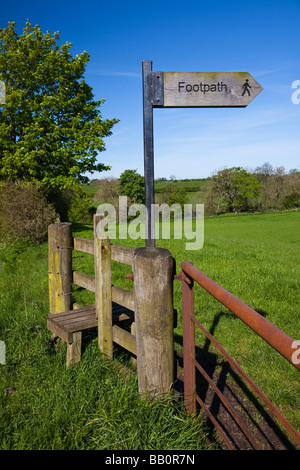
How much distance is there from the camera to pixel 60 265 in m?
4.08

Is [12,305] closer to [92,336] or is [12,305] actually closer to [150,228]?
[92,336]

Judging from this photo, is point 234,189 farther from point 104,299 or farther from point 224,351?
point 224,351

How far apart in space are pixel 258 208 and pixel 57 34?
3300 cm

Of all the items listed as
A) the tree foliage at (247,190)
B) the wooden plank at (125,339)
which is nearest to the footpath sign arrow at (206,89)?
the wooden plank at (125,339)

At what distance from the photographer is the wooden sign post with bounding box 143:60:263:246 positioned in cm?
237

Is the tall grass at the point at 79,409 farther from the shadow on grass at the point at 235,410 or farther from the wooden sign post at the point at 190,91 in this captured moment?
the wooden sign post at the point at 190,91

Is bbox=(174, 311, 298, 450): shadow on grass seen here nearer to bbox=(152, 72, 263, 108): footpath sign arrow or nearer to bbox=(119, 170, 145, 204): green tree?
bbox=(152, 72, 263, 108): footpath sign arrow

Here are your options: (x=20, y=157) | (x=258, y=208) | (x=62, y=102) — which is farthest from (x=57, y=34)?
(x=258, y=208)

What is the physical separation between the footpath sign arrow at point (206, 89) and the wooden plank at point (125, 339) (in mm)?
2038

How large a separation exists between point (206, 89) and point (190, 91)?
12 cm

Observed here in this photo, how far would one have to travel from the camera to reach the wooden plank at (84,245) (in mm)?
3749

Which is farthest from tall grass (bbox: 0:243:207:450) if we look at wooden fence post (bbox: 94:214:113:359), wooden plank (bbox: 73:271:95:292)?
wooden plank (bbox: 73:271:95:292)

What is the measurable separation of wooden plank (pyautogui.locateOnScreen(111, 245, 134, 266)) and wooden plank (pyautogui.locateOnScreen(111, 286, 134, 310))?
30cm

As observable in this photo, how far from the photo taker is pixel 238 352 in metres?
4.16
